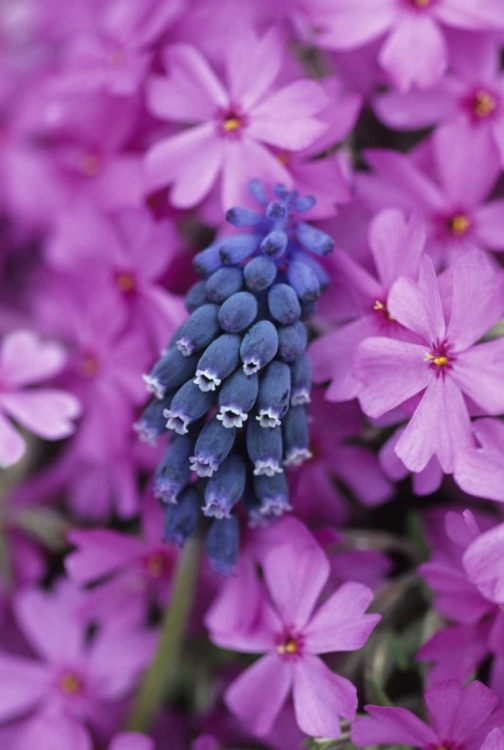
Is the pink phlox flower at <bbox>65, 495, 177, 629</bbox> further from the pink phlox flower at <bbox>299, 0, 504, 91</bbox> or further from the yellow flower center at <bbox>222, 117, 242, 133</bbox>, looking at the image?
the pink phlox flower at <bbox>299, 0, 504, 91</bbox>

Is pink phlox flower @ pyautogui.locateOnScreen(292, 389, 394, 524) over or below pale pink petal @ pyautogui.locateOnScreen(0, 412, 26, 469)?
below

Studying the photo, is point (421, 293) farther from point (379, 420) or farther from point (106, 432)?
point (106, 432)

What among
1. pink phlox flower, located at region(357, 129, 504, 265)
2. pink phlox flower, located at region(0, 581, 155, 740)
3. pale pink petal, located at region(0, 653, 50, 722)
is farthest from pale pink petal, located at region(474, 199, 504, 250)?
pale pink petal, located at region(0, 653, 50, 722)

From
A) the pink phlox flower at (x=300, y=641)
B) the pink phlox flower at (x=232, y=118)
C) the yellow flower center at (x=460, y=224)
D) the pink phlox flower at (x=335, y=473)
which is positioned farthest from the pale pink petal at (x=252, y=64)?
the pink phlox flower at (x=300, y=641)

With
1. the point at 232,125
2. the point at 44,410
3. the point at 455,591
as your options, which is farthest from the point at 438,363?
the point at 44,410

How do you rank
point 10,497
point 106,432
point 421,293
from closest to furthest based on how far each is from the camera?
point 421,293, point 106,432, point 10,497

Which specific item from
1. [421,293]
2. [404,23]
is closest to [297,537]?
[421,293]
